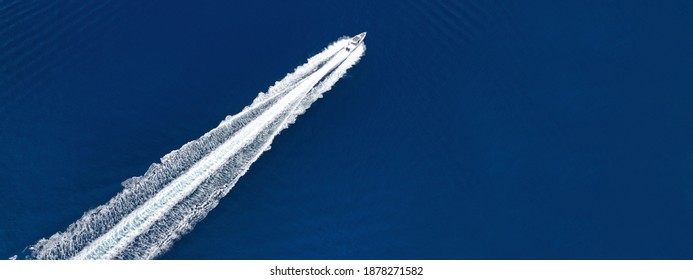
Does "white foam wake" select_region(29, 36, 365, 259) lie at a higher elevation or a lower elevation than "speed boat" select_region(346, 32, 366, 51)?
lower

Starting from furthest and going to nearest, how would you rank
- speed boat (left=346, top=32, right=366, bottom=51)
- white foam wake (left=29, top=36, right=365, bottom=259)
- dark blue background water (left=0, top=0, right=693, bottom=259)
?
speed boat (left=346, top=32, right=366, bottom=51), dark blue background water (left=0, top=0, right=693, bottom=259), white foam wake (left=29, top=36, right=365, bottom=259)

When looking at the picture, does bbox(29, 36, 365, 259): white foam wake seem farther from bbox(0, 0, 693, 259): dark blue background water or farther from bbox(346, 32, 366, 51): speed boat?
bbox(0, 0, 693, 259): dark blue background water

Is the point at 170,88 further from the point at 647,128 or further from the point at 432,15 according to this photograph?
the point at 647,128

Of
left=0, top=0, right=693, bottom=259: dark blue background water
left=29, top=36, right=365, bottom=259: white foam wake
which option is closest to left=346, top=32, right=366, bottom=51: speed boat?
left=29, top=36, right=365, bottom=259: white foam wake

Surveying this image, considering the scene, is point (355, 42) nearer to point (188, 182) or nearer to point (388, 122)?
point (388, 122)

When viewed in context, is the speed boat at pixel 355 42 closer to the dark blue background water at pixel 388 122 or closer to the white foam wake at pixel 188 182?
the white foam wake at pixel 188 182

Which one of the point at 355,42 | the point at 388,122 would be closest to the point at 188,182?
the point at 388,122
